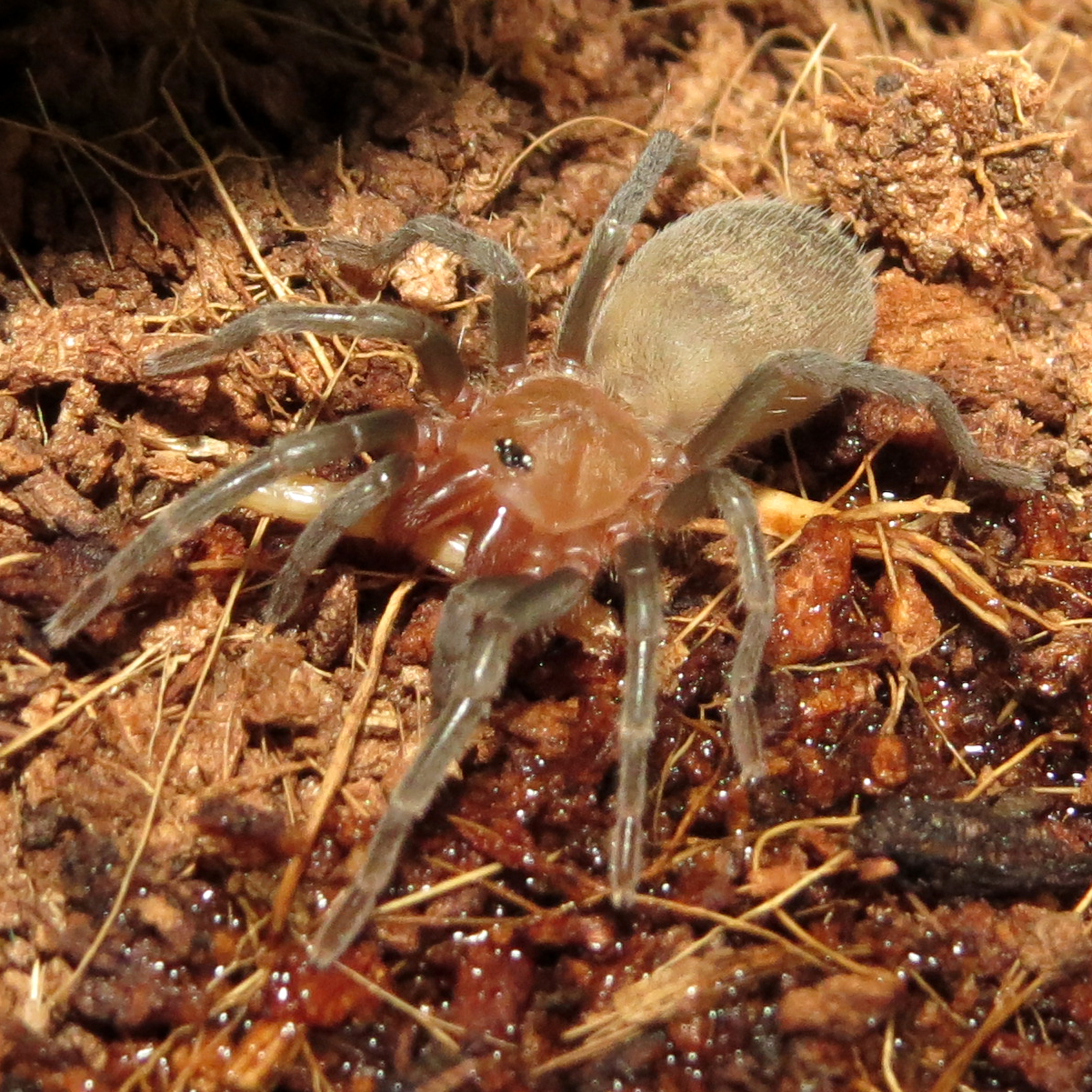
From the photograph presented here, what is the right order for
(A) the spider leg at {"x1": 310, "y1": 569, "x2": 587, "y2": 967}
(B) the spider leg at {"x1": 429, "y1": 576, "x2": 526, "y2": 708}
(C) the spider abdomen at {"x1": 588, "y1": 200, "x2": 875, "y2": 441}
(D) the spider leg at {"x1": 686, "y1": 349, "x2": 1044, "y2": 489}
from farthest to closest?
(C) the spider abdomen at {"x1": 588, "y1": 200, "x2": 875, "y2": 441}
(D) the spider leg at {"x1": 686, "y1": 349, "x2": 1044, "y2": 489}
(B) the spider leg at {"x1": 429, "y1": 576, "x2": 526, "y2": 708}
(A) the spider leg at {"x1": 310, "y1": 569, "x2": 587, "y2": 967}

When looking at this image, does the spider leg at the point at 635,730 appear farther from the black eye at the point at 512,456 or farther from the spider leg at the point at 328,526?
the spider leg at the point at 328,526

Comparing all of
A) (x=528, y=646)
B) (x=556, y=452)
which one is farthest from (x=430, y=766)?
(x=556, y=452)

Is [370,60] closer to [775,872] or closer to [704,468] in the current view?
[704,468]

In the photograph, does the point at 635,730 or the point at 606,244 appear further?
the point at 606,244

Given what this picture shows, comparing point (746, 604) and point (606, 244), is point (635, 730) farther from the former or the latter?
point (606, 244)

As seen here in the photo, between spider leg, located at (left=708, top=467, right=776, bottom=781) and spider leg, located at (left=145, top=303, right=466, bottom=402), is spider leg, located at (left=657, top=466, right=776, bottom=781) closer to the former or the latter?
spider leg, located at (left=708, top=467, right=776, bottom=781)

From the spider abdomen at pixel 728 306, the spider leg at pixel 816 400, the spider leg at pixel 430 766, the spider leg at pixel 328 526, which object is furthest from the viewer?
the spider abdomen at pixel 728 306

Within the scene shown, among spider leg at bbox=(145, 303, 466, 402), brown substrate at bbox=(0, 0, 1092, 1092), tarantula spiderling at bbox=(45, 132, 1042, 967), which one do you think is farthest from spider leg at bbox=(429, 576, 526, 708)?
spider leg at bbox=(145, 303, 466, 402)

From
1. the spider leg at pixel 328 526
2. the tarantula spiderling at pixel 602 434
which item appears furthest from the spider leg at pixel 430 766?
the spider leg at pixel 328 526
